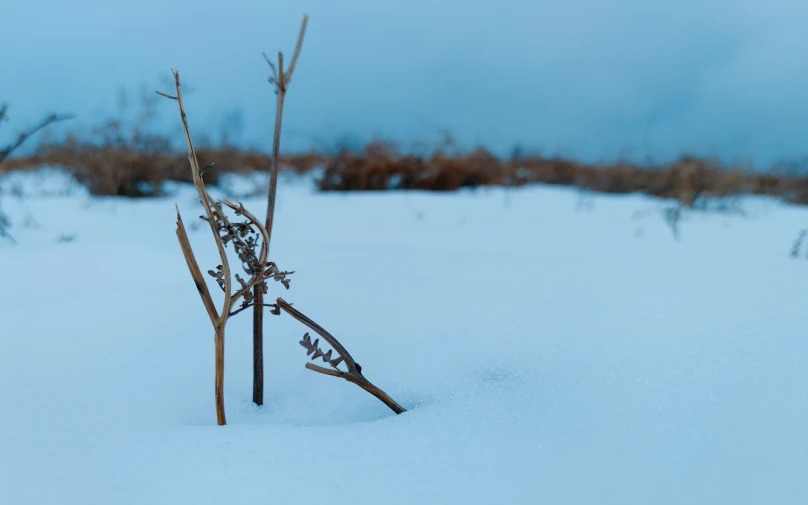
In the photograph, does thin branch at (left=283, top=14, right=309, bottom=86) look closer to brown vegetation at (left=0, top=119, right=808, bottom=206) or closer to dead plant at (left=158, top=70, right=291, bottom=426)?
dead plant at (left=158, top=70, right=291, bottom=426)

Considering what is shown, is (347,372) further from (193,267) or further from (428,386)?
(193,267)

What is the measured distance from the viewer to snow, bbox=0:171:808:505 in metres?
0.65

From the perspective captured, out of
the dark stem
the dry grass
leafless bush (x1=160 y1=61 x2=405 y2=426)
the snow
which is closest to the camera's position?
the snow

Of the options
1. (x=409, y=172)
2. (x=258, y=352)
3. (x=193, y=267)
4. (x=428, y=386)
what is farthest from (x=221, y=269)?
(x=409, y=172)

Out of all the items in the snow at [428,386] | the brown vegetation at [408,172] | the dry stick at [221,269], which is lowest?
the snow at [428,386]

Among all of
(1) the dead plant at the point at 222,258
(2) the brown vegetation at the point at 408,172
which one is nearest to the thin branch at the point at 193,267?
(1) the dead plant at the point at 222,258

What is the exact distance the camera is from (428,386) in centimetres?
96

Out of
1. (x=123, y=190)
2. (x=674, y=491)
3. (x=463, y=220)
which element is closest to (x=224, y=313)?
(x=674, y=491)

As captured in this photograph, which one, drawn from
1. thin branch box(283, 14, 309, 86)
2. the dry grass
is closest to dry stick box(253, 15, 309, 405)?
thin branch box(283, 14, 309, 86)

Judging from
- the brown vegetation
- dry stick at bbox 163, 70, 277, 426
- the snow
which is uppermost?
the brown vegetation

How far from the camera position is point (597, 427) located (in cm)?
77

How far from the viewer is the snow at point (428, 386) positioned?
0.65 m

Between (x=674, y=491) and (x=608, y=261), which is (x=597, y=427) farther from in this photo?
(x=608, y=261)

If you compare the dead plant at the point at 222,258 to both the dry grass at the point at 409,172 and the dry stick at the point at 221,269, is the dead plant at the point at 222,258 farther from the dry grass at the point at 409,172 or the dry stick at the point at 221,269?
the dry grass at the point at 409,172
